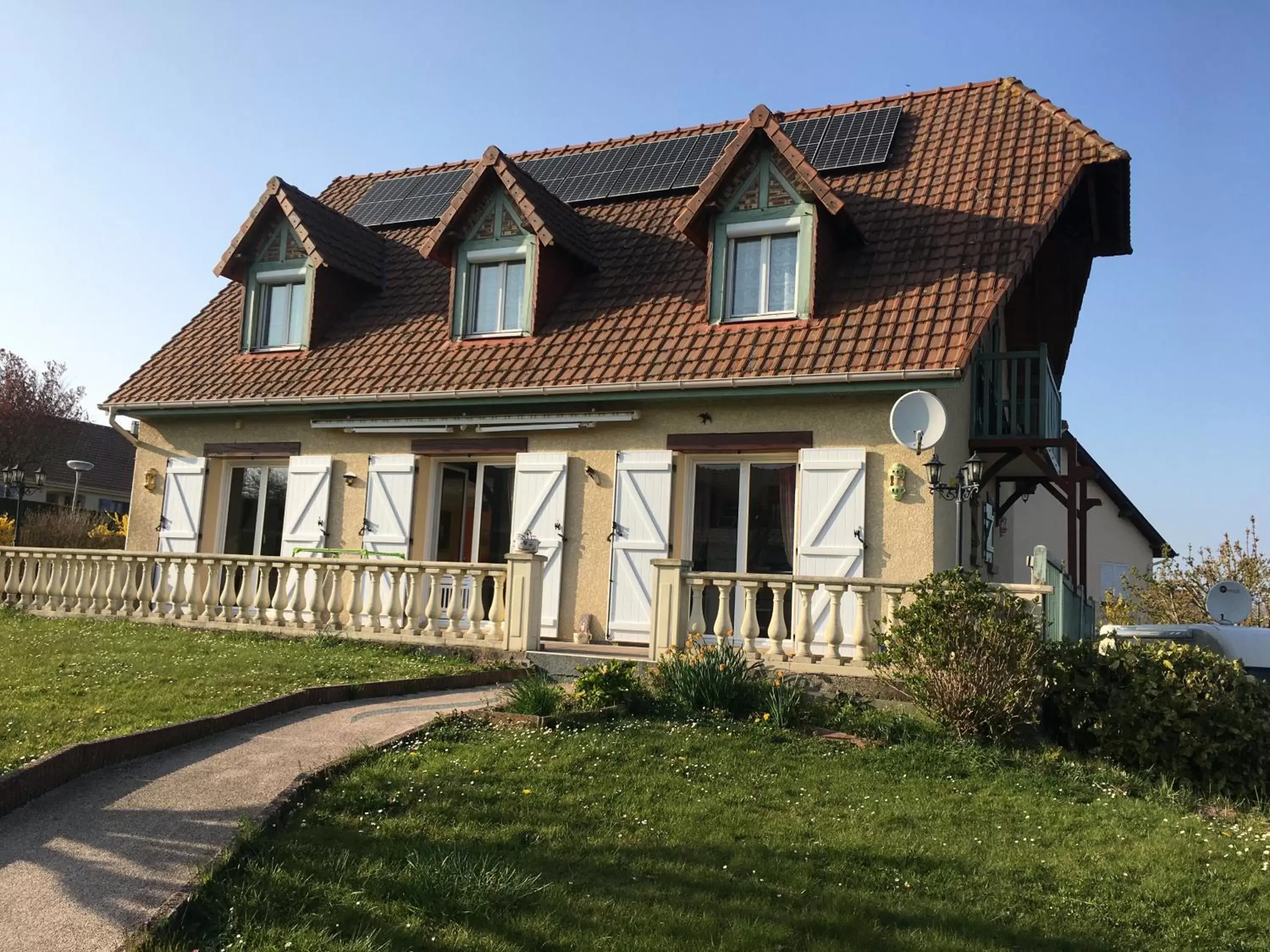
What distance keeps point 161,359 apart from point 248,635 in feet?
20.2

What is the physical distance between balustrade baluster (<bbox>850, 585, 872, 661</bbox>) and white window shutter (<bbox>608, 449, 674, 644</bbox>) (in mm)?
2902

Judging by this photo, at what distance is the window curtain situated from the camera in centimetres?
1180

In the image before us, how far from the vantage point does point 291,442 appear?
1428 cm

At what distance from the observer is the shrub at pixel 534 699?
304 inches

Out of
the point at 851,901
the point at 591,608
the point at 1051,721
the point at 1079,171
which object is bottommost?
the point at 851,901

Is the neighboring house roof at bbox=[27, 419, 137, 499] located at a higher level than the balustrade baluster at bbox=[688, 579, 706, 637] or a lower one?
higher

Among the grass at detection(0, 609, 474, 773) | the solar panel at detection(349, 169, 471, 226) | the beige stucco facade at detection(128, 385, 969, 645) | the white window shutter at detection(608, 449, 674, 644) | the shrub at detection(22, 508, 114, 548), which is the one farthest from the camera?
the shrub at detection(22, 508, 114, 548)

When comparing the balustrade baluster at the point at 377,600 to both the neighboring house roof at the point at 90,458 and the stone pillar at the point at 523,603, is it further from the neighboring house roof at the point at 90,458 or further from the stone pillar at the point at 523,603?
the neighboring house roof at the point at 90,458

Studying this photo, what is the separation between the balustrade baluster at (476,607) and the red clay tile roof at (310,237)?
5.97m

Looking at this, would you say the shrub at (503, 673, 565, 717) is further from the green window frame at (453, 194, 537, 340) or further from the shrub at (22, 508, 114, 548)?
the shrub at (22, 508, 114, 548)

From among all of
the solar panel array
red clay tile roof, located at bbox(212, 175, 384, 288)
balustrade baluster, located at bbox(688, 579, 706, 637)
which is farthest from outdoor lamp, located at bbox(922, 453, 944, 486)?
red clay tile roof, located at bbox(212, 175, 384, 288)

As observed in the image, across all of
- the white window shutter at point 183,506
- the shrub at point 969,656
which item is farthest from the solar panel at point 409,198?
the shrub at point 969,656

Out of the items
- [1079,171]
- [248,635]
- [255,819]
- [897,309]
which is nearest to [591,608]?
[248,635]

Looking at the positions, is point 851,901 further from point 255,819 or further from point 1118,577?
point 1118,577
